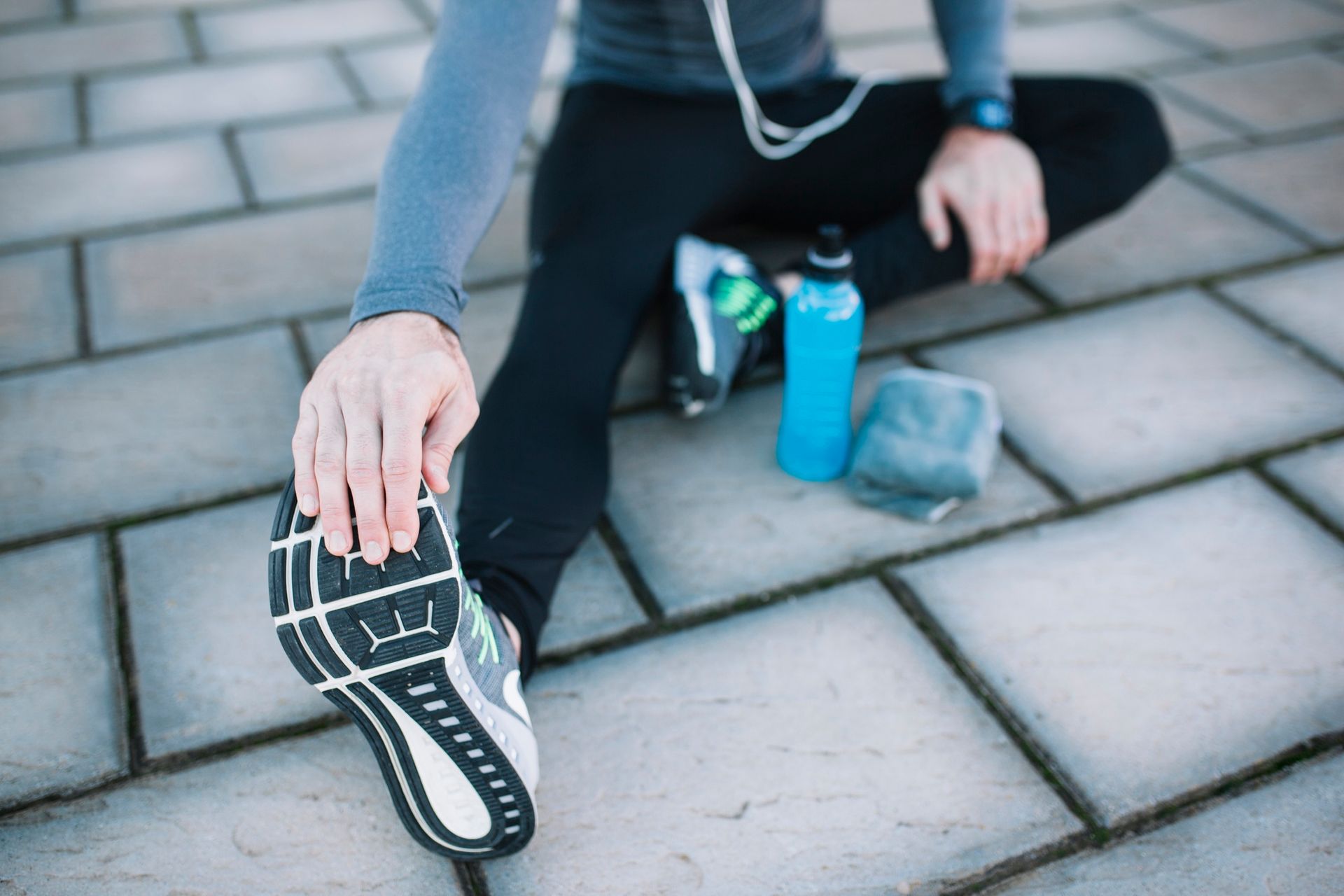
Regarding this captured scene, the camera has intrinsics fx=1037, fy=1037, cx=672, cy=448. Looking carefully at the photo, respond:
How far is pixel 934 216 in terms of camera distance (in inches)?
62.7

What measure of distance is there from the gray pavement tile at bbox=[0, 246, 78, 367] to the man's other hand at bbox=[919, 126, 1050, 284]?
1402 mm

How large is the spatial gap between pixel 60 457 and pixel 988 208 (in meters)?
1.41

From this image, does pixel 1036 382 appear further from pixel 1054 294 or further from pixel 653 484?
pixel 653 484

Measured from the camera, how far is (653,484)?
1442mm

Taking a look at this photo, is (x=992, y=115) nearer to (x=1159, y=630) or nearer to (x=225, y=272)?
(x=1159, y=630)

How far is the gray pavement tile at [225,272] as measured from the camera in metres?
1.77

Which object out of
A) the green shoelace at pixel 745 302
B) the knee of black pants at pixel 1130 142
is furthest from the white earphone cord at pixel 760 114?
the knee of black pants at pixel 1130 142

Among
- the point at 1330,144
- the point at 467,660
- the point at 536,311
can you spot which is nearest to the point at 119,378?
the point at 536,311

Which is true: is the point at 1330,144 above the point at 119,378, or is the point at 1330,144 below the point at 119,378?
above

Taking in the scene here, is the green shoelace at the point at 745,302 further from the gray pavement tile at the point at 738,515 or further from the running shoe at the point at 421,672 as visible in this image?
the running shoe at the point at 421,672

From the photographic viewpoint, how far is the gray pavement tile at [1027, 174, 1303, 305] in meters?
1.85

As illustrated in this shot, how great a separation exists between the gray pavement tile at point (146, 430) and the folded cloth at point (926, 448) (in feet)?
2.71

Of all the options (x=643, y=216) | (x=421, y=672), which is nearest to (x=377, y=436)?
(x=421, y=672)

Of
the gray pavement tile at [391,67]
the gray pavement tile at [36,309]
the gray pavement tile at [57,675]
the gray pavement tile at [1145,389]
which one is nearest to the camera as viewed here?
the gray pavement tile at [57,675]
